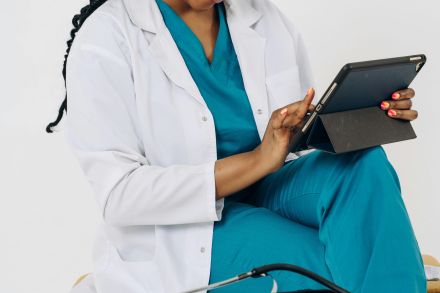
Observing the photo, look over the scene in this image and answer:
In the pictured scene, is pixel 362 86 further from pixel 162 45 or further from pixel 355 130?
pixel 162 45

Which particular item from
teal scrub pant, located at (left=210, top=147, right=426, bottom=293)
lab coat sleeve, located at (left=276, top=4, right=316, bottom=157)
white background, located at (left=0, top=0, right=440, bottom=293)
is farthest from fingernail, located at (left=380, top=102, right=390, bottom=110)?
white background, located at (left=0, top=0, right=440, bottom=293)

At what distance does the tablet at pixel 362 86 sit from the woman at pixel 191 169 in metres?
0.03

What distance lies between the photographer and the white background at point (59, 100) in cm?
261

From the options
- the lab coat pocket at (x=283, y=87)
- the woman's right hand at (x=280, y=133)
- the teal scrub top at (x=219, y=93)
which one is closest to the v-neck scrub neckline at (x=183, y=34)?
the teal scrub top at (x=219, y=93)

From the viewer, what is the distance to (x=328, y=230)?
1.50m

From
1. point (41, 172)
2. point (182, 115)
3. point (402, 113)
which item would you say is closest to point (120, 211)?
point (182, 115)

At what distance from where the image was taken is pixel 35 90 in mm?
2770

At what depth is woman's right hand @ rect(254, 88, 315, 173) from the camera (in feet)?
5.09

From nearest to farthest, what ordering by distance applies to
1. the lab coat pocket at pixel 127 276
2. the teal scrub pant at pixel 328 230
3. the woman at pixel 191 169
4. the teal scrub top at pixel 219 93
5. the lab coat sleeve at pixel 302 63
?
the teal scrub pant at pixel 328 230
the woman at pixel 191 169
the lab coat pocket at pixel 127 276
the teal scrub top at pixel 219 93
the lab coat sleeve at pixel 302 63

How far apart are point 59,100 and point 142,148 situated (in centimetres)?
115

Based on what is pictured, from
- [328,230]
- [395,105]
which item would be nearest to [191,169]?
[328,230]

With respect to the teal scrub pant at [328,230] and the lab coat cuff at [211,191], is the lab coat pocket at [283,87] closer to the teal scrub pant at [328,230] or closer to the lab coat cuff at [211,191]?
the teal scrub pant at [328,230]

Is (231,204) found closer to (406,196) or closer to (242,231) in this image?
(242,231)

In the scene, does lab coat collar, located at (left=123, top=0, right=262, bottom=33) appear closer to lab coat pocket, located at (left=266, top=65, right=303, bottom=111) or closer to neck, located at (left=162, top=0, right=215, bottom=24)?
neck, located at (left=162, top=0, right=215, bottom=24)
